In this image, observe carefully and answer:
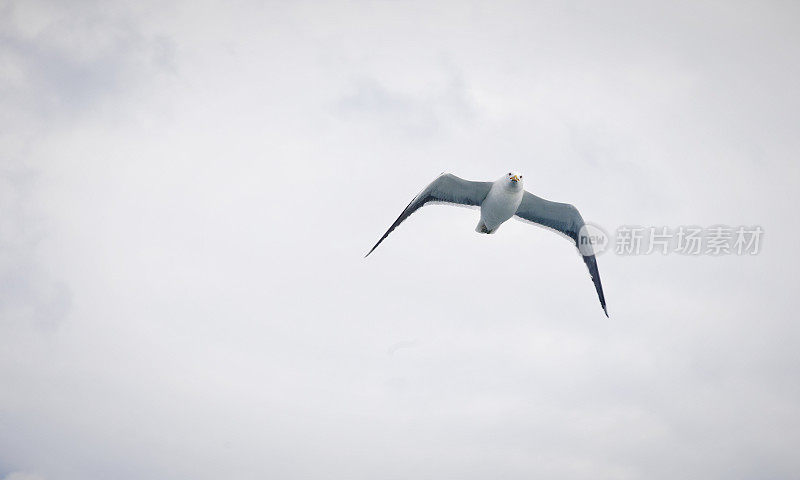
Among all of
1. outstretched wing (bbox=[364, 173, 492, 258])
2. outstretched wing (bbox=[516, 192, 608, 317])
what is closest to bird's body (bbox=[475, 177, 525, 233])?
outstretched wing (bbox=[364, 173, 492, 258])

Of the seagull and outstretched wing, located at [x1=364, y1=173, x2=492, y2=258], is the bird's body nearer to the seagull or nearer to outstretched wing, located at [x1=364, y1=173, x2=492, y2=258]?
the seagull

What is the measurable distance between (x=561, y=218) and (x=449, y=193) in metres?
6.25

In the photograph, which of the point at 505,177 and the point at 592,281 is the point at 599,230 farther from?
the point at 505,177

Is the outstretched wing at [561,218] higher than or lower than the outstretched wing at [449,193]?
higher

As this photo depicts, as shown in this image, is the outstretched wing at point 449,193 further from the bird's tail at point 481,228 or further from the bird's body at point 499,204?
the bird's tail at point 481,228

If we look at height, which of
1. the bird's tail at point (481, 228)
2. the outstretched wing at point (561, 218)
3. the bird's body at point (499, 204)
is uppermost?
the outstretched wing at point (561, 218)

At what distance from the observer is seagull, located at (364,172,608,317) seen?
38.4 meters

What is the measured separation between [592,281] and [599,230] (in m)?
2.78

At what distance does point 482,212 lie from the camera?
40031 millimetres

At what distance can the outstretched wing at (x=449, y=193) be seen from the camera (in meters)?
39.2

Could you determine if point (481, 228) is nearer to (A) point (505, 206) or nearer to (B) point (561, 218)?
(A) point (505, 206)

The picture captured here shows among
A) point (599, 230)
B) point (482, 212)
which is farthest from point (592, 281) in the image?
point (482, 212)

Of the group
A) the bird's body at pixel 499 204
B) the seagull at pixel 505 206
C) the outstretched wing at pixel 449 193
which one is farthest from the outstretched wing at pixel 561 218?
the outstretched wing at pixel 449 193

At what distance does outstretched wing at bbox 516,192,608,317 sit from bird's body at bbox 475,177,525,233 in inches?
42.4
